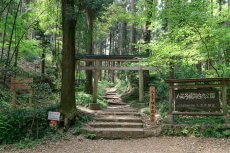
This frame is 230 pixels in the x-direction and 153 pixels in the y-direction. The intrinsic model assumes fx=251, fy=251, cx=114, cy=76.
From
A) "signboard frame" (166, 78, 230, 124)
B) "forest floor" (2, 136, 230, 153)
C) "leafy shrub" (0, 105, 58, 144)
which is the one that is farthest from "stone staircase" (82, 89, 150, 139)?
"leafy shrub" (0, 105, 58, 144)

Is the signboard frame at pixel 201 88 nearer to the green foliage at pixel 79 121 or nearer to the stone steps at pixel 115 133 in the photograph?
the stone steps at pixel 115 133

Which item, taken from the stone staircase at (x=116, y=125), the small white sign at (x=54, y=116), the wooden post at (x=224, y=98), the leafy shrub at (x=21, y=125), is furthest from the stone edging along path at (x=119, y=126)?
the wooden post at (x=224, y=98)

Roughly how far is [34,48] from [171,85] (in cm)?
941

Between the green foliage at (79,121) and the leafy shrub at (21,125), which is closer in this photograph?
the leafy shrub at (21,125)

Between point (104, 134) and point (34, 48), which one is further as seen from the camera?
point (34, 48)

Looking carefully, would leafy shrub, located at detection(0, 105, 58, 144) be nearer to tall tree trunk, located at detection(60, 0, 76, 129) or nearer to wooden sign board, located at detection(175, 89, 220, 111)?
tall tree trunk, located at detection(60, 0, 76, 129)

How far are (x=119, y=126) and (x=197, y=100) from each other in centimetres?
310

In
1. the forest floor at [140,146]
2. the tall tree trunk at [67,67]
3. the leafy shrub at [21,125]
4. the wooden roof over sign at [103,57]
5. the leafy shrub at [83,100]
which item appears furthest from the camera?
the leafy shrub at [83,100]

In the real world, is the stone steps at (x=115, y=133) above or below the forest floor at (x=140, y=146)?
above

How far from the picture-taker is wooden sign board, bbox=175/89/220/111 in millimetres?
9062

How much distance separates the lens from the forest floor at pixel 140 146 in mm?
7461

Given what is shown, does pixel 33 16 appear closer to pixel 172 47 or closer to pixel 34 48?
pixel 34 48

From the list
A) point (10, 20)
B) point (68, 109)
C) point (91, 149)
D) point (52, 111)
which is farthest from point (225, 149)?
point (10, 20)

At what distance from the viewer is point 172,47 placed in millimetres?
10578
